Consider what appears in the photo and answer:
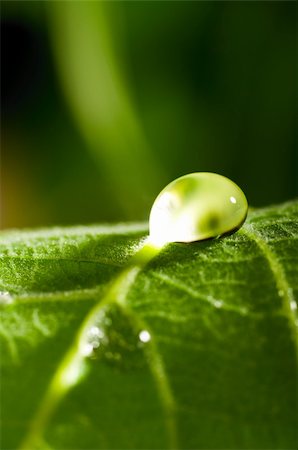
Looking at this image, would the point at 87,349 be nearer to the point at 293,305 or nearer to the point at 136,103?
the point at 293,305

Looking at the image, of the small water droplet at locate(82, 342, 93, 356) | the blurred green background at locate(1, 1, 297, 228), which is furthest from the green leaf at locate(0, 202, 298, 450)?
the blurred green background at locate(1, 1, 297, 228)

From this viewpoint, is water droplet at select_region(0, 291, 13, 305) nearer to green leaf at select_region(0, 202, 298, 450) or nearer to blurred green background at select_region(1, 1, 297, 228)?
green leaf at select_region(0, 202, 298, 450)

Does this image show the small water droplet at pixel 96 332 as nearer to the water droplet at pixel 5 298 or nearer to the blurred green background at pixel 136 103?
the water droplet at pixel 5 298

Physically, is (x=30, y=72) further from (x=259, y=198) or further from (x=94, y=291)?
(x=94, y=291)

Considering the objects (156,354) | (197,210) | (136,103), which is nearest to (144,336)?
(156,354)

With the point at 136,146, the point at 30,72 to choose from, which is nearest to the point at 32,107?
the point at 30,72

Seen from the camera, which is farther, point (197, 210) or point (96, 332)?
point (197, 210)
